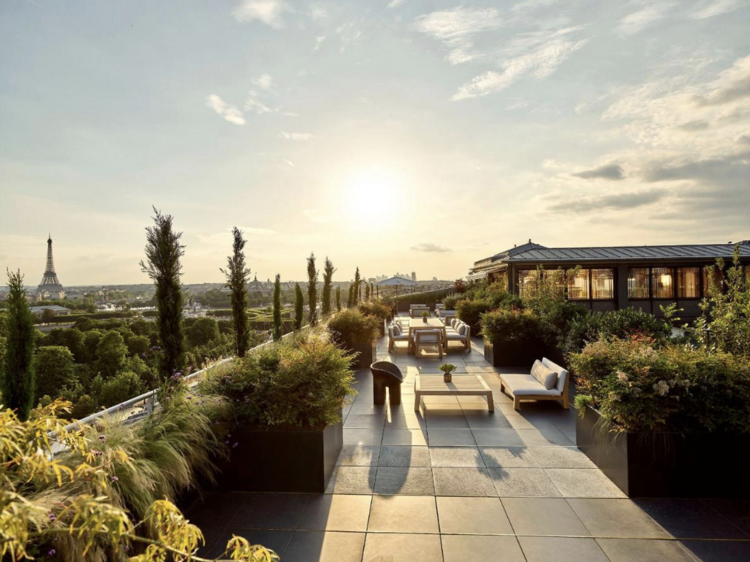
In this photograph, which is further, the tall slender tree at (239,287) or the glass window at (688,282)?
the glass window at (688,282)

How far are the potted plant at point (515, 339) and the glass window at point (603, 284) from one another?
11.0 metres

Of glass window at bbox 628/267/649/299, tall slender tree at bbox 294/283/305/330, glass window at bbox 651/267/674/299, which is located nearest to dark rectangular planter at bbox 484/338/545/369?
tall slender tree at bbox 294/283/305/330

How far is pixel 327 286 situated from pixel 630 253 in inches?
571

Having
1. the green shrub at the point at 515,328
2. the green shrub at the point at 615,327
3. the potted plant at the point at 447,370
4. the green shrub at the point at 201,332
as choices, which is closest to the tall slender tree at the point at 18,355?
the potted plant at the point at 447,370

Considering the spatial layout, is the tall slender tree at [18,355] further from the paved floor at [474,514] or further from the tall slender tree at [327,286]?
the tall slender tree at [327,286]

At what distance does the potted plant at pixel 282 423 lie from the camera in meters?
3.92

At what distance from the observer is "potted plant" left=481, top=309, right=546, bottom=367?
9234 millimetres

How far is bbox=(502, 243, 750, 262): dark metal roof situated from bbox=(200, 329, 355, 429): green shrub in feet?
49.4

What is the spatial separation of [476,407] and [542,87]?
669 cm

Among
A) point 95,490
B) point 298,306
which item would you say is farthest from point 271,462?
point 298,306

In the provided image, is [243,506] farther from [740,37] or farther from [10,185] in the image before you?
[740,37]

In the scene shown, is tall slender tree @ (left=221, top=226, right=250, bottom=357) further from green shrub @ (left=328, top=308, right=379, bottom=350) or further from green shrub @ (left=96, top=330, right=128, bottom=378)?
green shrub @ (left=96, top=330, right=128, bottom=378)

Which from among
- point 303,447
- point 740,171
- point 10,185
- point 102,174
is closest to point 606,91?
point 740,171

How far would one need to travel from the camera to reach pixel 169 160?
26.8 ft
